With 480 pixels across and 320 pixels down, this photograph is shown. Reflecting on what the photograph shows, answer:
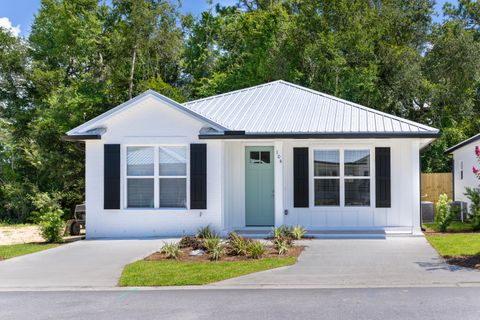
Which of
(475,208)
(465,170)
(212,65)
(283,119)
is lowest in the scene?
(475,208)

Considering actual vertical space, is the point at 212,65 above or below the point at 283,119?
above

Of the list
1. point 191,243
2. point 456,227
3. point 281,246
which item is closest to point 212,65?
point 456,227

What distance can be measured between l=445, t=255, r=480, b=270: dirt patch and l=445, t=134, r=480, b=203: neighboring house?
9738mm

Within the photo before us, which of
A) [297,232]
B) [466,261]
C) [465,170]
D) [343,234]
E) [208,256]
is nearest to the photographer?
[466,261]

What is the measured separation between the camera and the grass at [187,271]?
8971 millimetres

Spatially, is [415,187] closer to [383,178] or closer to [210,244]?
[383,178]

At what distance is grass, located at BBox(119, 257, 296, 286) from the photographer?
353 inches

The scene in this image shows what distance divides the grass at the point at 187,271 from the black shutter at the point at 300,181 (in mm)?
4232

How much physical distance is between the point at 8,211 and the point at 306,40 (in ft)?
57.7

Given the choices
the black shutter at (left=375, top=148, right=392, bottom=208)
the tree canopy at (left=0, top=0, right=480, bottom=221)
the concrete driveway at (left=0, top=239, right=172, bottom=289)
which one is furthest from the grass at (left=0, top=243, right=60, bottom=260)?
the tree canopy at (left=0, top=0, right=480, bottom=221)

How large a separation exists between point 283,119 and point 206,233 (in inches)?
164

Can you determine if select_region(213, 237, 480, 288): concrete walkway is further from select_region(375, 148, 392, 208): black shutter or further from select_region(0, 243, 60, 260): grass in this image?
select_region(0, 243, 60, 260): grass

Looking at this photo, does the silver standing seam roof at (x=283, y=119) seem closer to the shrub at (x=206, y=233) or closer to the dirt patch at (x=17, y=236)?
the shrub at (x=206, y=233)

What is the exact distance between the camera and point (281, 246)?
11.6 m
